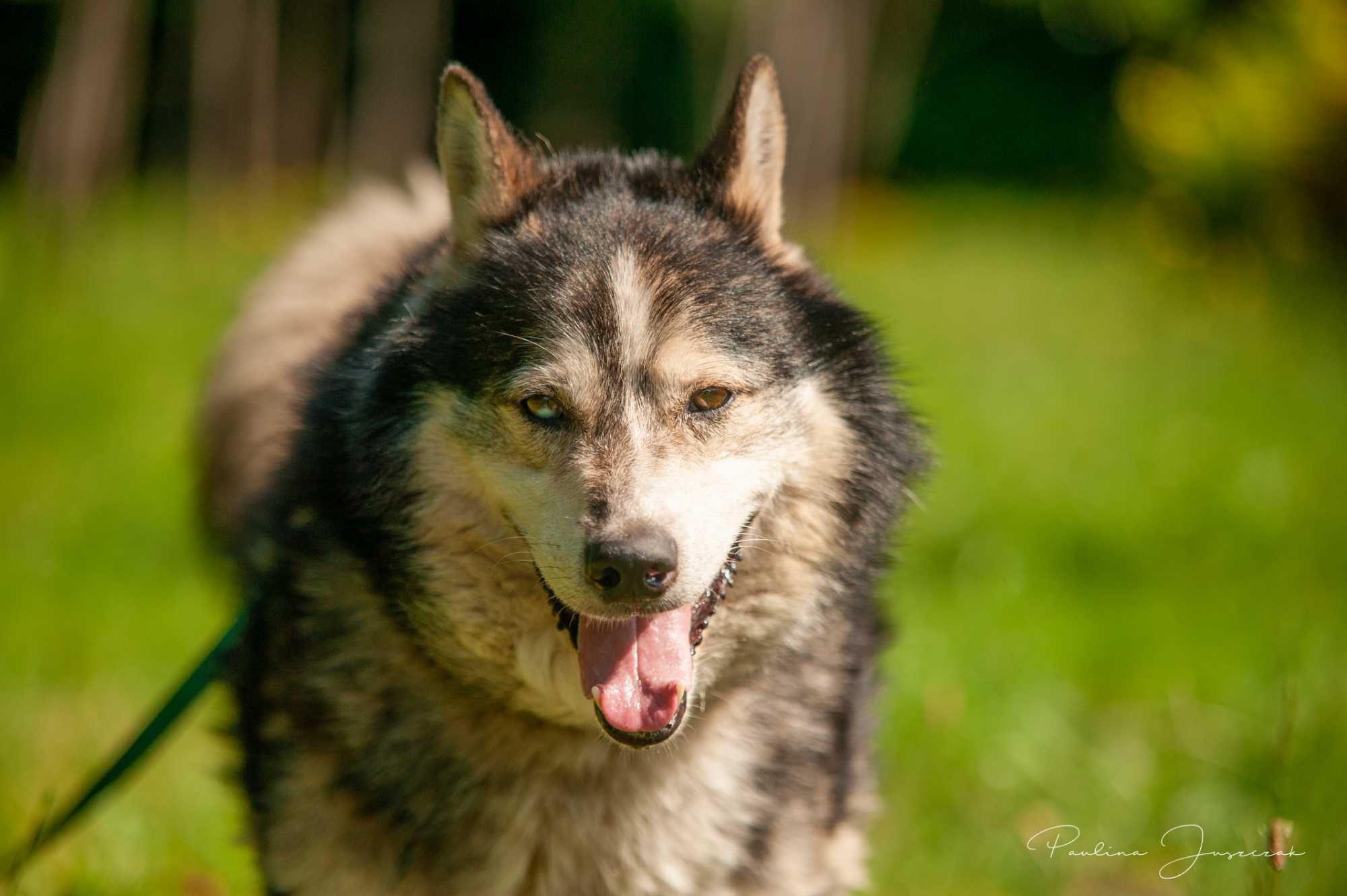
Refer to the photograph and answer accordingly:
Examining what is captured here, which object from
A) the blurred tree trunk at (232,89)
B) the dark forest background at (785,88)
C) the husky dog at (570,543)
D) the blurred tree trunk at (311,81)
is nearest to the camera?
the husky dog at (570,543)

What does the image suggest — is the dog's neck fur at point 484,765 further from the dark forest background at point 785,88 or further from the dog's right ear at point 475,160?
the dark forest background at point 785,88

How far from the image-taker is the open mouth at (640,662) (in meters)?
2.25

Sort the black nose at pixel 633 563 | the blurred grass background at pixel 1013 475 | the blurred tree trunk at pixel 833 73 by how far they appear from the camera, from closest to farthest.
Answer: the black nose at pixel 633 563 < the blurred grass background at pixel 1013 475 < the blurred tree trunk at pixel 833 73

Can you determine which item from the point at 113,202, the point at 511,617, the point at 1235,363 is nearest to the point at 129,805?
the point at 511,617

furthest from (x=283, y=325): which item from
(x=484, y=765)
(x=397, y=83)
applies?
(x=397, y=83)

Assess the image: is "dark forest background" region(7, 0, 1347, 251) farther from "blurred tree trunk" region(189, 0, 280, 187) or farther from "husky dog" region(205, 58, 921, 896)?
"husky dog" region(205, 58, 921, 896)

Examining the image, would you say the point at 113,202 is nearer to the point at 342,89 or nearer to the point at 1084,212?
the point at 342,89

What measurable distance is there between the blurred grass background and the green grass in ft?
0.06

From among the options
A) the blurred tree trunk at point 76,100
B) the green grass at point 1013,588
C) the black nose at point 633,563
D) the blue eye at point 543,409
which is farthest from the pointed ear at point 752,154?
the blurred tree trunk at point 76,100

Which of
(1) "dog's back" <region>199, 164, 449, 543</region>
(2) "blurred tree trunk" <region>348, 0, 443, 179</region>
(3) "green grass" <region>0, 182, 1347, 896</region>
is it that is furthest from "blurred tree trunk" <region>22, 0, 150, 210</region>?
(1) "dog's back" <region>199, 164, 449, 543</region>

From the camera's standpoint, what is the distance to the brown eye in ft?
8.04

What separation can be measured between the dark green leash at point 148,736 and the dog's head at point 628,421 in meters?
0.62

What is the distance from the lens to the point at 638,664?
2.32 meters

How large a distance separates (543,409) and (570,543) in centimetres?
33
